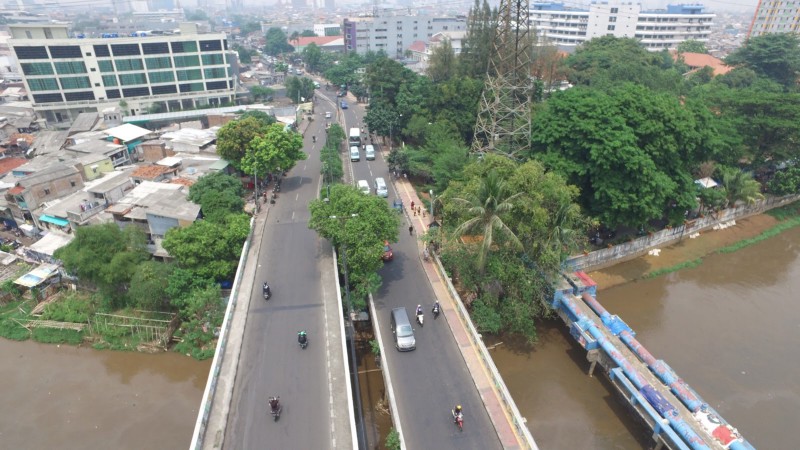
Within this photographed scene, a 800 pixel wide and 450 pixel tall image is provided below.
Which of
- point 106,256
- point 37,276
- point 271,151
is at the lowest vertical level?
point 37,276

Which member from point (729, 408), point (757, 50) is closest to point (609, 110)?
point (729, 408)

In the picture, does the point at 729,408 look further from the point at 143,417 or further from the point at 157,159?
the point at 157,159

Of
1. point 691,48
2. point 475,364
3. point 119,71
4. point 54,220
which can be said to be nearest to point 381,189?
point 475,364

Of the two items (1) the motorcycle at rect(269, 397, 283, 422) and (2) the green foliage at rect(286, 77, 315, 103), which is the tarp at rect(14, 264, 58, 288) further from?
(2) the green foliage at rect(286, 77, 315, 103)

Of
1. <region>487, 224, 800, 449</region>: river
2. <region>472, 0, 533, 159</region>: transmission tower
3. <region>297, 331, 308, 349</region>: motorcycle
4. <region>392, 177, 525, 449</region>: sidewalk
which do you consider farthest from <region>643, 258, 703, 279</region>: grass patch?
<region>297, 331, 308, 349</region>: motorcycle

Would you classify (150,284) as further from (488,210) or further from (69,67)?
(69,67)
